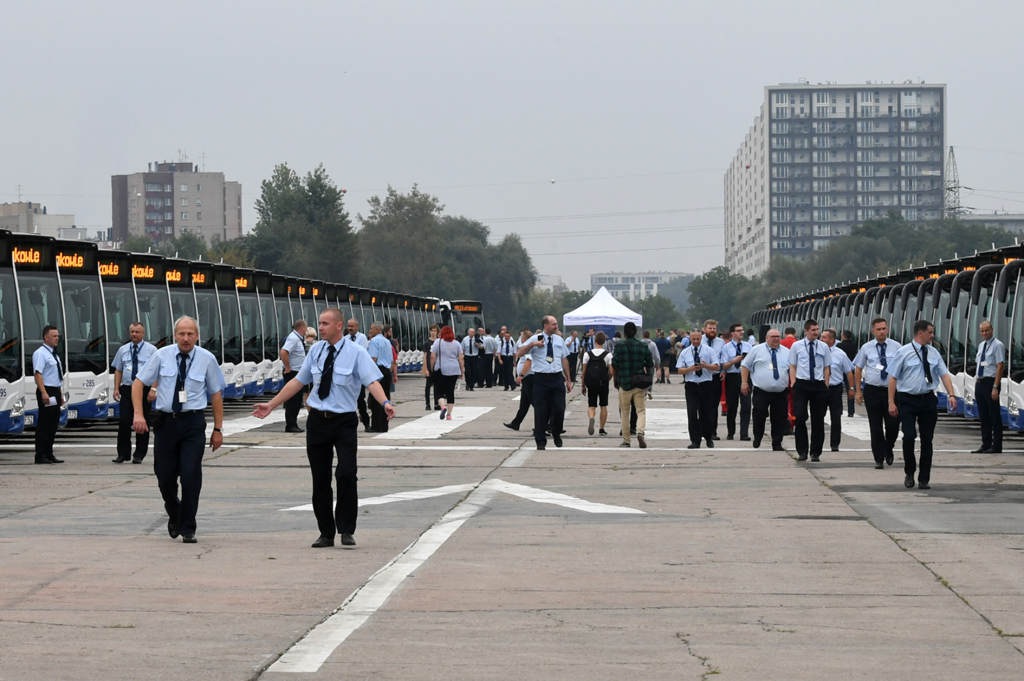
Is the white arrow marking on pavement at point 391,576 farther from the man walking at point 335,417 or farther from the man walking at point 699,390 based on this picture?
the man walking at point 699,390

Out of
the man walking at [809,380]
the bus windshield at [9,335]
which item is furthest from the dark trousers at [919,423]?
the bus windshield at [9,335]

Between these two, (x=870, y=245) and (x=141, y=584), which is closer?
(x=141, y=584)

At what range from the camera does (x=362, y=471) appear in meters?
17.2

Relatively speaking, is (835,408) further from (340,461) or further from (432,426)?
(340,461)

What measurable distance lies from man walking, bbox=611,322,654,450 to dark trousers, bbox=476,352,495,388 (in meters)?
24.7

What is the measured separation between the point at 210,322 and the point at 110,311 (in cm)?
628

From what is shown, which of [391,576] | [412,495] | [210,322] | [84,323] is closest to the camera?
[391,576]

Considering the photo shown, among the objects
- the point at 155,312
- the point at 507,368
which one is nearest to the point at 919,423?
the point at 155,312

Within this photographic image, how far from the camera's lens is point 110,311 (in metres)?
25.0

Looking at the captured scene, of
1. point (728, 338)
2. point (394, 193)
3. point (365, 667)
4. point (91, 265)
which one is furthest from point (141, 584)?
point (394, 193)

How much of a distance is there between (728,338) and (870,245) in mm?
135556

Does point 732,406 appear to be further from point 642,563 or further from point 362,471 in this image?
point 642,563

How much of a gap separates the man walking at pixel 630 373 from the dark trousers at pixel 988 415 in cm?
436

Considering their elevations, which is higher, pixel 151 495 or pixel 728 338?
pixel 728 338
